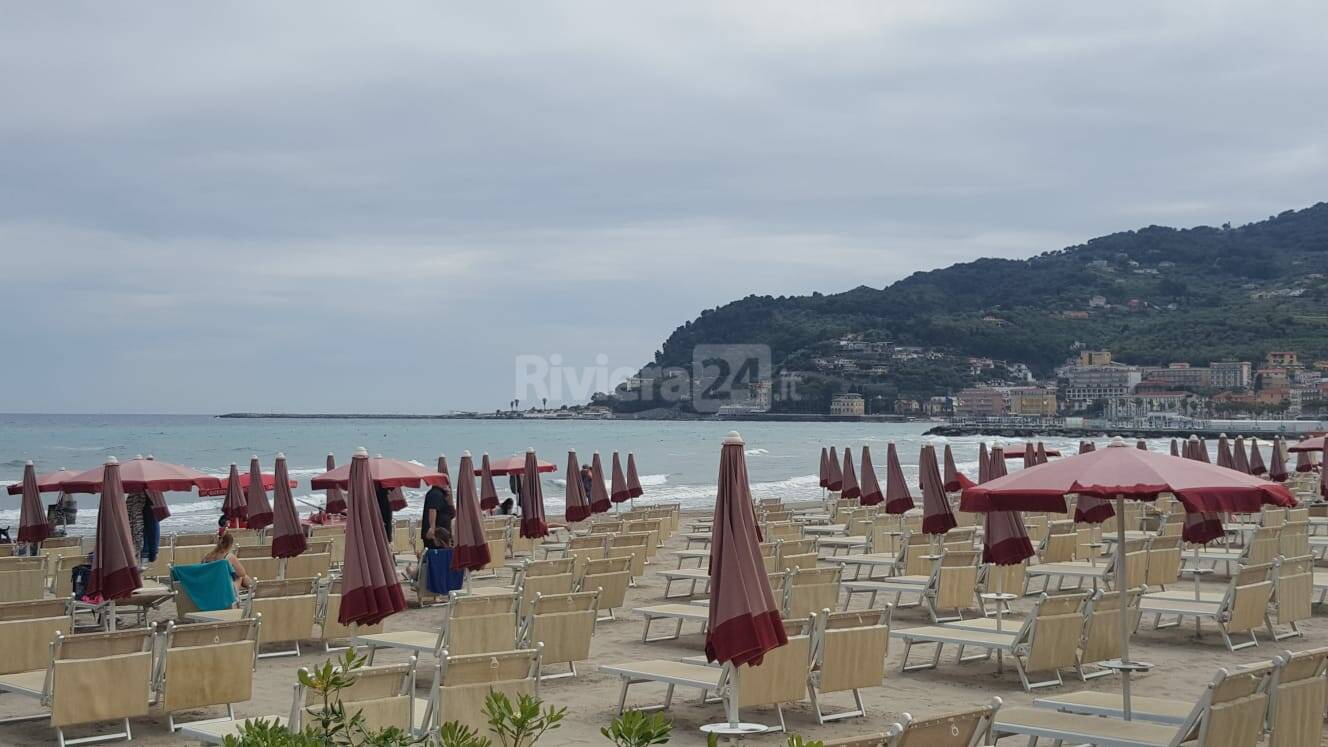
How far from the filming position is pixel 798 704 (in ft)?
26.3

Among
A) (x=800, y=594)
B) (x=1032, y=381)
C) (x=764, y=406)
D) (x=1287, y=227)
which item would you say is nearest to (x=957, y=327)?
(x=1032, y=381)

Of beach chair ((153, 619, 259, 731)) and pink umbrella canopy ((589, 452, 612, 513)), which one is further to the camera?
pink umbrella canopy ((589, 452, 612, 513))

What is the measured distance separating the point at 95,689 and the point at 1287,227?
650 feet

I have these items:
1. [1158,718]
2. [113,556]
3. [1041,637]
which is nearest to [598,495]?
[113,556]

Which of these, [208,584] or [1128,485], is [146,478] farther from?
[1128,485]

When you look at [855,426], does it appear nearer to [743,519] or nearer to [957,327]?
[957,327]

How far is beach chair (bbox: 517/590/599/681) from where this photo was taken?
848cm

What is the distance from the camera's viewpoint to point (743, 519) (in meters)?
6.81

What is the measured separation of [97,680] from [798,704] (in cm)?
408

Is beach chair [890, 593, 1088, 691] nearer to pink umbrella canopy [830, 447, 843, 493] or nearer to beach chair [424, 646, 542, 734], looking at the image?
beach chair [424, 646, 542, 734]

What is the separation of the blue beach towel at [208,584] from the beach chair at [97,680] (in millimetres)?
3067

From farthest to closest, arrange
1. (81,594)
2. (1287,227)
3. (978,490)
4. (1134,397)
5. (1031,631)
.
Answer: (1287,227) → (1134,397) → (81,594) → (1031,631) → (978,490)

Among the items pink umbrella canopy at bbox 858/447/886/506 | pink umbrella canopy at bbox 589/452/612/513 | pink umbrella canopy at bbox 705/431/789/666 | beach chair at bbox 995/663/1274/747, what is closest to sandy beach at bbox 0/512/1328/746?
beach chair at bbox 995/663/1274/747

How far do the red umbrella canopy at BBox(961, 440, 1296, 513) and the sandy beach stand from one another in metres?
1.28
